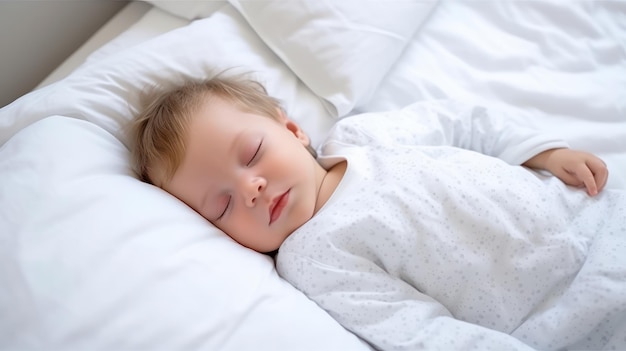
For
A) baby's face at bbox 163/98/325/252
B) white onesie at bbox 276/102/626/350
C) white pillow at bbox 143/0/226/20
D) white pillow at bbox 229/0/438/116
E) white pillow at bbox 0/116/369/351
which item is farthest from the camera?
white pillow at bbox 143/0/226/20

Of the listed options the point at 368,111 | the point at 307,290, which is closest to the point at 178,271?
the point at 307,290

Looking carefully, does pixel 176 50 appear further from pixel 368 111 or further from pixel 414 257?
pixel 414 257

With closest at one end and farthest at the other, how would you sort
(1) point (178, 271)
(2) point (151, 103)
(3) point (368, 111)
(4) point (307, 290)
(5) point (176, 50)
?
(1) point (178, 271) < (4) point (307, 290) < (2) point (151, 103) < (5) point (176, 50) < (3) point (368, 111)

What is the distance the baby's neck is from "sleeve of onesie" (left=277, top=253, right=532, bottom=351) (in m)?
0.15

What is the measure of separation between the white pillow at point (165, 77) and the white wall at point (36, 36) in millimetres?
279

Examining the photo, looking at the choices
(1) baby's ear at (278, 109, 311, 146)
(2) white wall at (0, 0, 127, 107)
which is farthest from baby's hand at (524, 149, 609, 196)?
(2) white wall at (0, 0, 127, 107)

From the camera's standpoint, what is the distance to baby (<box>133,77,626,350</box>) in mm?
826

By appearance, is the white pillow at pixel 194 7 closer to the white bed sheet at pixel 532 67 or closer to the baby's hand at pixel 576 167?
the white bed sheet at pixel 532 67

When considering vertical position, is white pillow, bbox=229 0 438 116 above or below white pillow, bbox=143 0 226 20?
above

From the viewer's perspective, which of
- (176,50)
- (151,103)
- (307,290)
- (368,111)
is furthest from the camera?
(368,111)

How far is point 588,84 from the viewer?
1163mm

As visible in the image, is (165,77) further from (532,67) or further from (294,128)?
(532,67)

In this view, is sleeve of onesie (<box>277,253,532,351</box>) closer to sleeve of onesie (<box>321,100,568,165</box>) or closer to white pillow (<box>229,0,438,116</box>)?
sleeve of onesie (<box>321,100,568,165</box>)

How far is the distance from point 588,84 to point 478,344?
2.38ft
